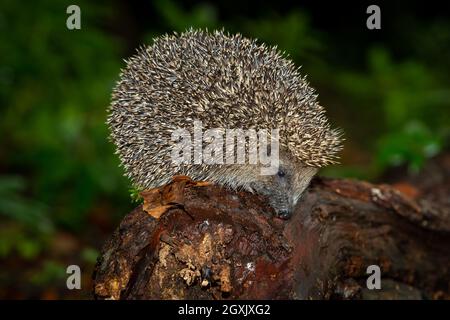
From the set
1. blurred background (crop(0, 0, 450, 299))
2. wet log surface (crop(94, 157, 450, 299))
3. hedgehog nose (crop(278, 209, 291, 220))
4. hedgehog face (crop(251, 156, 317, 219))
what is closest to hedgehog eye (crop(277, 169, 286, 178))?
hedgehog face (crop(251, 156, 317, 219))

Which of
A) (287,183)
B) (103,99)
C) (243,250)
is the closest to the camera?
(243,250)

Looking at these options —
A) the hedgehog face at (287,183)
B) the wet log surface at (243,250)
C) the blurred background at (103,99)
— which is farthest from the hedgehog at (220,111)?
the blurred background at (103,99)

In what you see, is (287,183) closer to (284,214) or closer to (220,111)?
(284,214)

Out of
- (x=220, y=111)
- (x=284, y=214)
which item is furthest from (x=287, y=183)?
(x=220, y=111)

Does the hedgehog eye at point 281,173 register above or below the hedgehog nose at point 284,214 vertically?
above

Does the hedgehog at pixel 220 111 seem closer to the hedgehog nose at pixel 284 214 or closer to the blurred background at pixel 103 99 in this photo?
the hedgehog nose at pixel 284 214

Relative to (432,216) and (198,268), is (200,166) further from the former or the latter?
(432,216)

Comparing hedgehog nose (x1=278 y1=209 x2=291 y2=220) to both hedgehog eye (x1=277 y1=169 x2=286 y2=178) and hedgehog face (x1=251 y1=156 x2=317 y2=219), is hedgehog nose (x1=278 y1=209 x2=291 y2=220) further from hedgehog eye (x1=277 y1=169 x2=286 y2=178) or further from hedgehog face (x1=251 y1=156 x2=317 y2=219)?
hedgehog eye (x1=277 y1=169 x2=286 y2=178)
